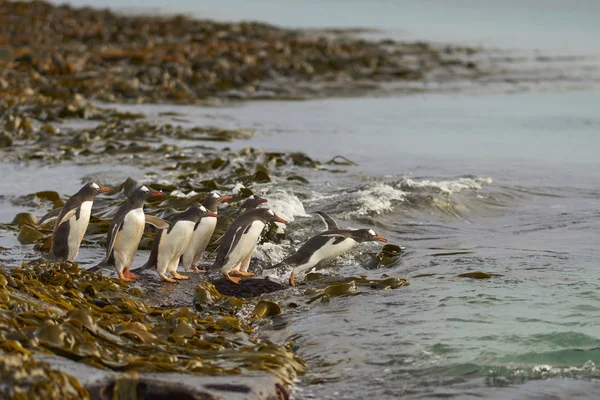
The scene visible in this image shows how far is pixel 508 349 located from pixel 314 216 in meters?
3.74

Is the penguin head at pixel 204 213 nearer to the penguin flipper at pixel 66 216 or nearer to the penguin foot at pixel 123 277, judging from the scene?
the penguin foot at pixel 123 277

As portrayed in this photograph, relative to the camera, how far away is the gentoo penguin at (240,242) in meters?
7.22

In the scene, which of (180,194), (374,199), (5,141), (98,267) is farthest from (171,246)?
(5,141)

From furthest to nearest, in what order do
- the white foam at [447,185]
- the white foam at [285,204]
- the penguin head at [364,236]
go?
the white foam at [447,185] → the white foam at [285,204] → the penguin head at [364,236]

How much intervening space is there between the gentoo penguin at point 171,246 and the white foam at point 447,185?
3.72 metres

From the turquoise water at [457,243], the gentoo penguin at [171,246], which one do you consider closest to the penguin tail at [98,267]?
the gentoo penguin at [171,246]

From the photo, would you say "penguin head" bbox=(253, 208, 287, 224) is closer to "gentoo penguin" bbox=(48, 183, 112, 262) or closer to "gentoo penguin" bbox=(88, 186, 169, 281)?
"gentoo penguin" bbox=(88, 186, 169, 281)

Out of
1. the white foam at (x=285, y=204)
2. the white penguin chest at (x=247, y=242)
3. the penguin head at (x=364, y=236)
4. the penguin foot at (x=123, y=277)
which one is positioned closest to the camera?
the penguin foot at (x=123, y=277)

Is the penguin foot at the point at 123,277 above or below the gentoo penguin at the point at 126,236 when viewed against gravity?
below

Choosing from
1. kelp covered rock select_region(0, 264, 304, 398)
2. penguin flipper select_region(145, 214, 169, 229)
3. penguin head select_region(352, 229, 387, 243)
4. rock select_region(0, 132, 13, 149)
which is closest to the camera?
kelp covered rock select_region(0, 264, 304, 398)

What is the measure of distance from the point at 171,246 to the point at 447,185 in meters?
4.49

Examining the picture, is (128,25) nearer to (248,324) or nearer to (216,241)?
(216,241)

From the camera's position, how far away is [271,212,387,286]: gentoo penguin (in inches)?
293

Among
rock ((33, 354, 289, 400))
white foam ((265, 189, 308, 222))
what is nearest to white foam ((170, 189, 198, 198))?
white foam ((265, 189, 308, 222))
